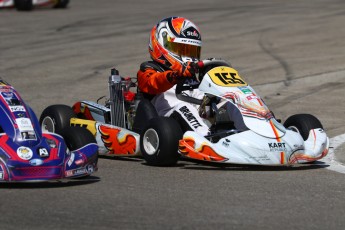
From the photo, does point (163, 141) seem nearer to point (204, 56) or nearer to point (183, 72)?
point (183, 72)

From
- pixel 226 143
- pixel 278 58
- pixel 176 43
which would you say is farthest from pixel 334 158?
pixel 278 58

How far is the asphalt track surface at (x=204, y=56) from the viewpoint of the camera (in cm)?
626

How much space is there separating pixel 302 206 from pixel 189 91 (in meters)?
2.53

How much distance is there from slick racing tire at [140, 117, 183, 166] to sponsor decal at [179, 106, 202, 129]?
28 cm

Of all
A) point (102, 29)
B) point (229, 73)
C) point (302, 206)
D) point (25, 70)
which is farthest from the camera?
point (102, 29)

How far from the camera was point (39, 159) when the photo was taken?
23.1 feet

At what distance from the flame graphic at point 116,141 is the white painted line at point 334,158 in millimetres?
1611

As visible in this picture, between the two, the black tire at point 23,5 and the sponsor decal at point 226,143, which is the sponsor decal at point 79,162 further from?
the black tire at point 23,5

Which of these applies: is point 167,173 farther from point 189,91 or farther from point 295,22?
point 295,22

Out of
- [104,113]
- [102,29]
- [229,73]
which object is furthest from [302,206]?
[102,29]

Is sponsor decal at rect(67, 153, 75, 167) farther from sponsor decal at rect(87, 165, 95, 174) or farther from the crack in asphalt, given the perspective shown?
the crack in asphalt

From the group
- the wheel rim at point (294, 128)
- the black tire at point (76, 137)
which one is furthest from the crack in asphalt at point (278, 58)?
the black tire at point (76, 137)

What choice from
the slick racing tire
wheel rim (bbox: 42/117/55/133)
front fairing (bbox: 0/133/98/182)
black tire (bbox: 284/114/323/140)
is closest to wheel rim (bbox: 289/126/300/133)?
black tire (bbox: 284/114/323/140)

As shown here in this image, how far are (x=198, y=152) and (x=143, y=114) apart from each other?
0.96 meters
